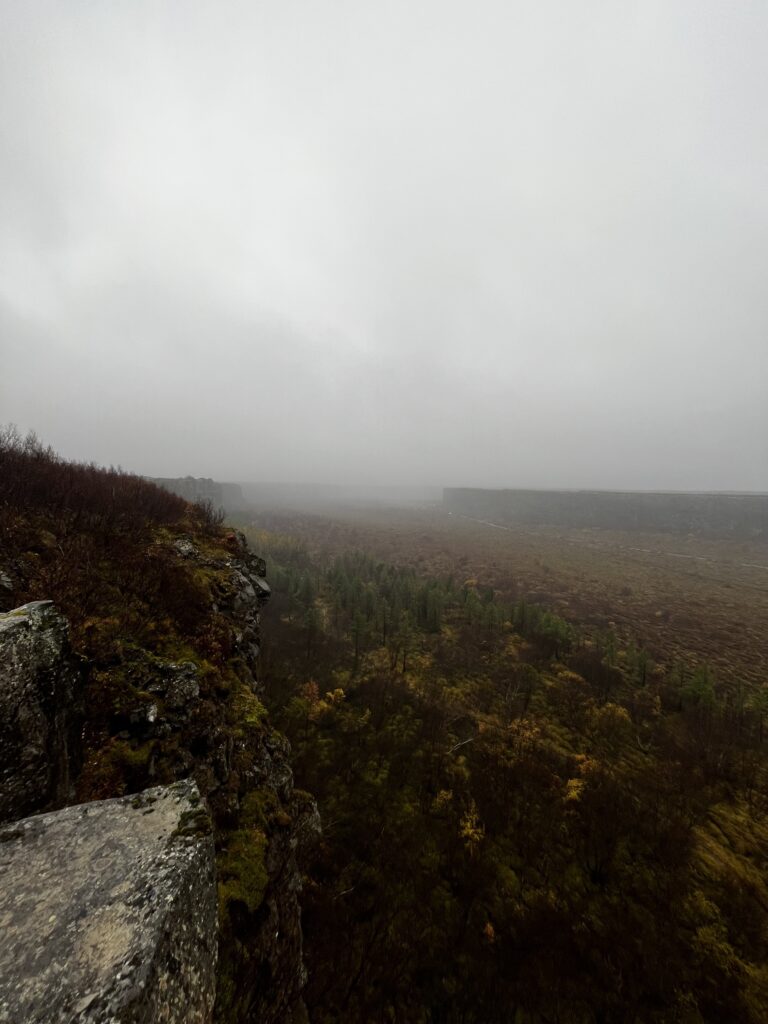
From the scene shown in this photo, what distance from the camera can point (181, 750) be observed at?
6.01 metres

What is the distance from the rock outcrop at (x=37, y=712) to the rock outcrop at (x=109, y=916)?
0.48 m

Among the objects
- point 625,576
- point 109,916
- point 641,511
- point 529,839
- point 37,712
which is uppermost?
point 37,712

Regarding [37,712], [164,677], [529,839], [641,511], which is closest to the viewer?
[37,712]

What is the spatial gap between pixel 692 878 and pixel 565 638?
50.6 ft

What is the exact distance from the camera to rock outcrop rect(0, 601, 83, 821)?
158 inches

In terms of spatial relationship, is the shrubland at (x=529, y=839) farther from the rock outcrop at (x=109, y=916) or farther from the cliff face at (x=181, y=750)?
the rock outcrop at (x=109, y=916)

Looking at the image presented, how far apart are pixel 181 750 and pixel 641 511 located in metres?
127

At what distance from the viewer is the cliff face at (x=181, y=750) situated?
436 cm

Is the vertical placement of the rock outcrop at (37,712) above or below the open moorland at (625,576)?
above

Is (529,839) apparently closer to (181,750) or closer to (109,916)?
(181,750)

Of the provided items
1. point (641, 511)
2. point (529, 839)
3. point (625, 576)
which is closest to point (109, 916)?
point (529, 839)

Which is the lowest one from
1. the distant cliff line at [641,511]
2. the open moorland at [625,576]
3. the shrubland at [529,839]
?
the open moorland at [625,576]

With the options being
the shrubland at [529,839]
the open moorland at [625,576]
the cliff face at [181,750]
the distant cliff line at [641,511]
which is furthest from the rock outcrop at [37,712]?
the distant cliff line at [641,511]

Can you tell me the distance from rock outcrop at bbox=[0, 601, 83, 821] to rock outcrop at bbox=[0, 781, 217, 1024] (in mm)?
476
